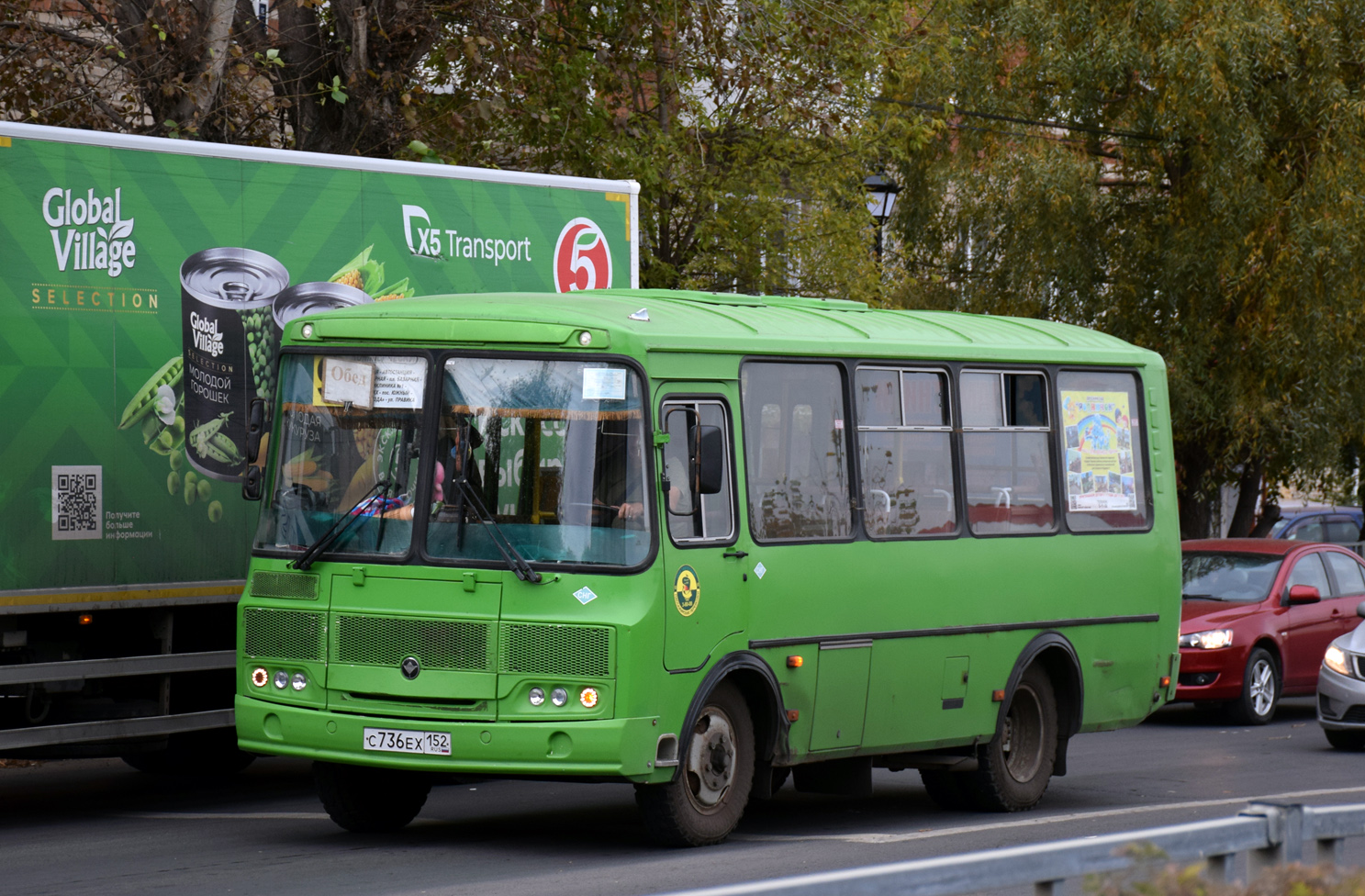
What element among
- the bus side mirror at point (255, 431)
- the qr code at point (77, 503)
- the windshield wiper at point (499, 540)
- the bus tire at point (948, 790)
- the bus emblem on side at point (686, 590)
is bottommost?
the bus tire at point (948, 790)

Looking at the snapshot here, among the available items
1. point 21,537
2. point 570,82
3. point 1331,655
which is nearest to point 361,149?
point 570,82

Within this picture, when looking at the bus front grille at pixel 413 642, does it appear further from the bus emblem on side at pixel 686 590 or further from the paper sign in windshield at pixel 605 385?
the paper sign in windshield at pixel 605 385

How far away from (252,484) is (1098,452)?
17.4ft

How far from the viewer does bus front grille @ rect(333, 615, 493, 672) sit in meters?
9.35

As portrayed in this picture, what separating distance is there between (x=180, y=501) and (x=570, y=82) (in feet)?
31.1

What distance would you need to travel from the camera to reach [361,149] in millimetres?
17188

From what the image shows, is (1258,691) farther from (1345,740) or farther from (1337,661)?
(1337,661)

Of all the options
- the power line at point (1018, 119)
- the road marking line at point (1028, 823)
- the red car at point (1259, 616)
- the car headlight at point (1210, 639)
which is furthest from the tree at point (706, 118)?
the road marking line at point (1028, 823)

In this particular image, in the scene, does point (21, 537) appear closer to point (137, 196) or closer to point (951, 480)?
point (137, 196)

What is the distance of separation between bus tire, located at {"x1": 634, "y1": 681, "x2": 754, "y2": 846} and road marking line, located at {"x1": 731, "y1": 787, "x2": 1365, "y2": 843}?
434 millimetres

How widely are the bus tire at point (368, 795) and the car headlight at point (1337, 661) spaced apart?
25.8 ft

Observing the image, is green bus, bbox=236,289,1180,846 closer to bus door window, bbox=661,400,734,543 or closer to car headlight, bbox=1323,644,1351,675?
bus door window, bbox=661,400,734,543

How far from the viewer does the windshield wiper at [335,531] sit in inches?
385

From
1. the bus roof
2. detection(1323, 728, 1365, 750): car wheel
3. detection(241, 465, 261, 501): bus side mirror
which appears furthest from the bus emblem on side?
detection(1323, 728, 1365, 750): car wheel
